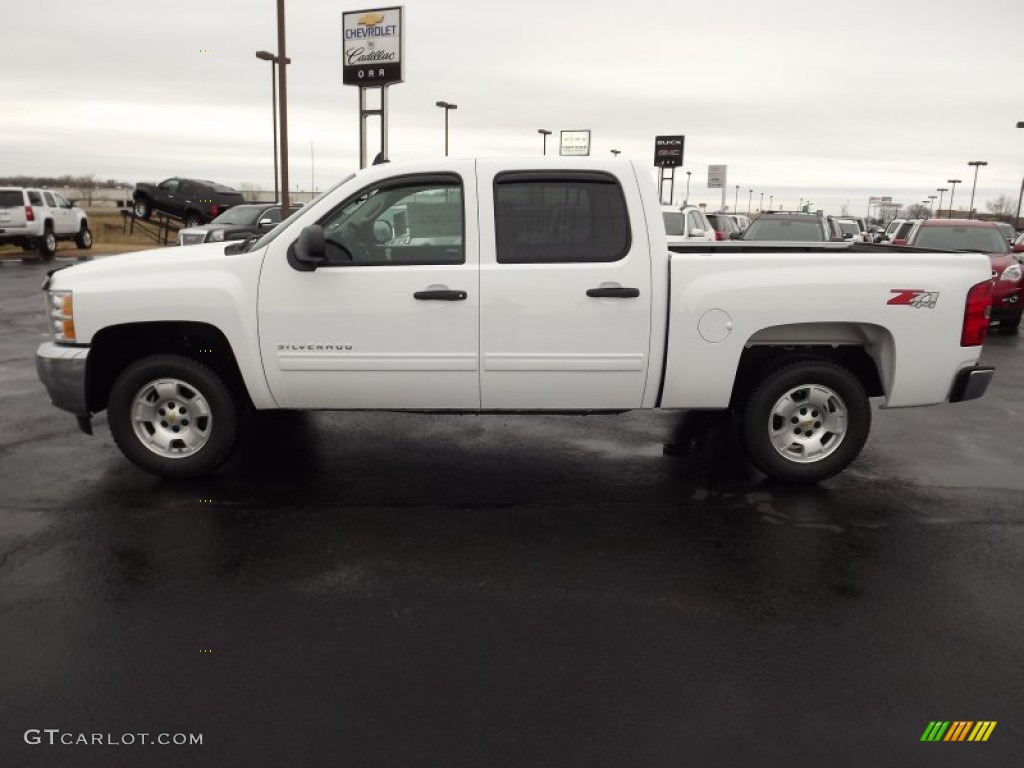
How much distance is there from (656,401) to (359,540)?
200cm

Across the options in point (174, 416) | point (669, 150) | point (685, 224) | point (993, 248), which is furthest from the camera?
point (669, 150)

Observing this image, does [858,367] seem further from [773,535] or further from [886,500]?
[773,535]

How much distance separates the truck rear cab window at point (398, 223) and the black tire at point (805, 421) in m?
2.20

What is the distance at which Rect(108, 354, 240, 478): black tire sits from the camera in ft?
18.1

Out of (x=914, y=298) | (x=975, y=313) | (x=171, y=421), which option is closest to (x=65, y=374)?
(x=171, y=421)

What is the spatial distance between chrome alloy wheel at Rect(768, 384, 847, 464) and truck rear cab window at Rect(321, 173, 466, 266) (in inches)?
92.4

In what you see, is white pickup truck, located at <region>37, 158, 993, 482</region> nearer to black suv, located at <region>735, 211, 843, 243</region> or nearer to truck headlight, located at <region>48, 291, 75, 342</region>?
truck headlight, located at <region>48, 291, 75, 342</region>

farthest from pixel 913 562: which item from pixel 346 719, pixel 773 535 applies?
pixel 346 719

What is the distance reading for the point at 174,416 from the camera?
18.4 ft

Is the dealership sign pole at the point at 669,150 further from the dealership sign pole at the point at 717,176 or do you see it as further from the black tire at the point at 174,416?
the black tire at the point at 174,416

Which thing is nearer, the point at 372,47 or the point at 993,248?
the point at 993,248

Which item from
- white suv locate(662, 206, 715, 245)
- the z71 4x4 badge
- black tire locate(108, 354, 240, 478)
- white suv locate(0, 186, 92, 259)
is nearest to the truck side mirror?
black tire locate(108, 354, 240, 478)

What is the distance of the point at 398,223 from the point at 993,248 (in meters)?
11.7

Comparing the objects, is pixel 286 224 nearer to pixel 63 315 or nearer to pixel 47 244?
pixel 63 315
